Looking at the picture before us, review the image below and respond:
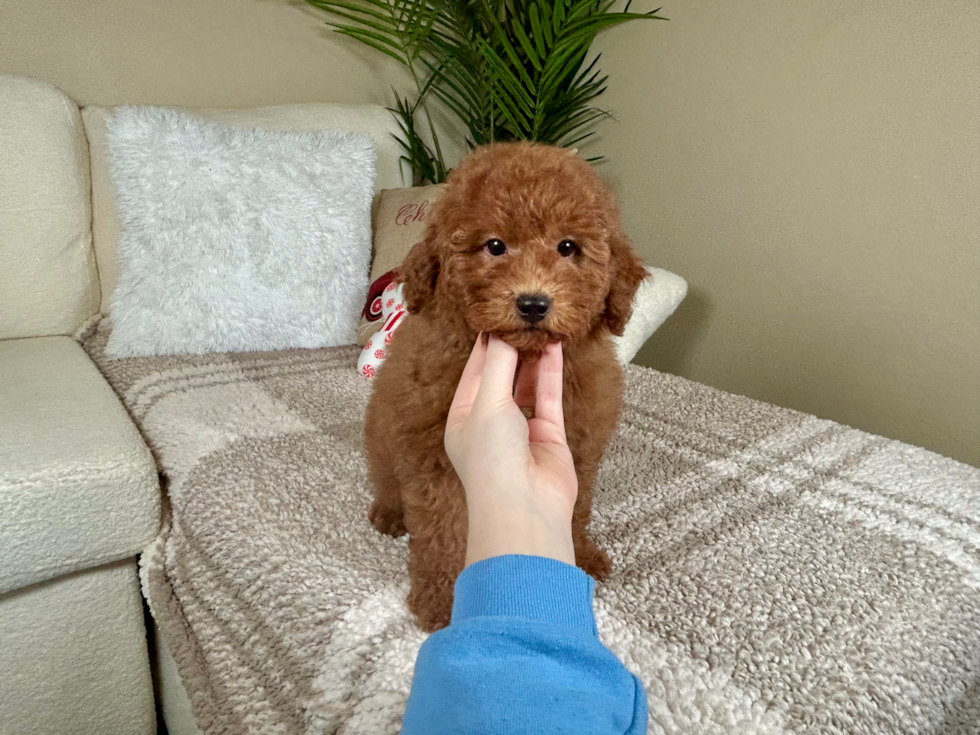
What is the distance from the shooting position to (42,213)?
171cm

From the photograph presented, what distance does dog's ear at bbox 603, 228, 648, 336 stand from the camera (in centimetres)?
82

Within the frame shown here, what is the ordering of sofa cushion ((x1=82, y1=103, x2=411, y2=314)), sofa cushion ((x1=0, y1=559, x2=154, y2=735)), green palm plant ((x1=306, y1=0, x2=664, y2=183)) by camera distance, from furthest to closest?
green palm plant ((x1=306, y1=0, x2=664, y2=183)) < sofa cushion ((x1=82, y1=103, x2=411, y2=314)) < sofa cushion ((x1=0, y1=559, x2=154, y2=735))

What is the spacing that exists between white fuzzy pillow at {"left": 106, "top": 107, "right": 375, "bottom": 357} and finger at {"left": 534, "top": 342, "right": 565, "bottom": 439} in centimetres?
124

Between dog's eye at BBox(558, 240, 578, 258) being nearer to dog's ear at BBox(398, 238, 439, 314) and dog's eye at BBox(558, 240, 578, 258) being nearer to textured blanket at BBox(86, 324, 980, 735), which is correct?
dog's ear at BBox(398, 238, 439, 314)

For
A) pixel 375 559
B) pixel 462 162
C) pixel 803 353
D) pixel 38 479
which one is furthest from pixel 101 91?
pixel 803 353

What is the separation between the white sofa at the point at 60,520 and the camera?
1061mm

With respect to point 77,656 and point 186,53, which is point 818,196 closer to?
point 186,53

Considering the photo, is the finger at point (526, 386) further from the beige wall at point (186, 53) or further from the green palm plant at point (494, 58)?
the beige wall at point (186, 53)

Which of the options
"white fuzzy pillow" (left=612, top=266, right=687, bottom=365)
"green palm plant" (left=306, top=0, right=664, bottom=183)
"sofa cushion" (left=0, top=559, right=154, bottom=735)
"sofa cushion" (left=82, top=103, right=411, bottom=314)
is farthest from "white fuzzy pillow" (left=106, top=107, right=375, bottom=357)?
"white fuzzy pillow" (left=612, top=266, right=687, bottom=365)

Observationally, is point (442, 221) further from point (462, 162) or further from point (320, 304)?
point (320, 304)

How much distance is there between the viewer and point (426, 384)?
2.82 ft

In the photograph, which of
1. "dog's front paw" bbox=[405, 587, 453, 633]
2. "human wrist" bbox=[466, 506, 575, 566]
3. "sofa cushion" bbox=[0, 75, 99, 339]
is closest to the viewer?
"human wrist" bbox=[466, 506, 575, 566]

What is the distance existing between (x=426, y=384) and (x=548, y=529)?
35 centimetres

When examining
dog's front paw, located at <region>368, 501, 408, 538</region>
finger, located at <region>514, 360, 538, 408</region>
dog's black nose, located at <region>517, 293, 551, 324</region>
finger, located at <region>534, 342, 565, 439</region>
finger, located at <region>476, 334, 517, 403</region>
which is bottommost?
dog's front paw, located at <region>368, 501, 408, 538</region>
